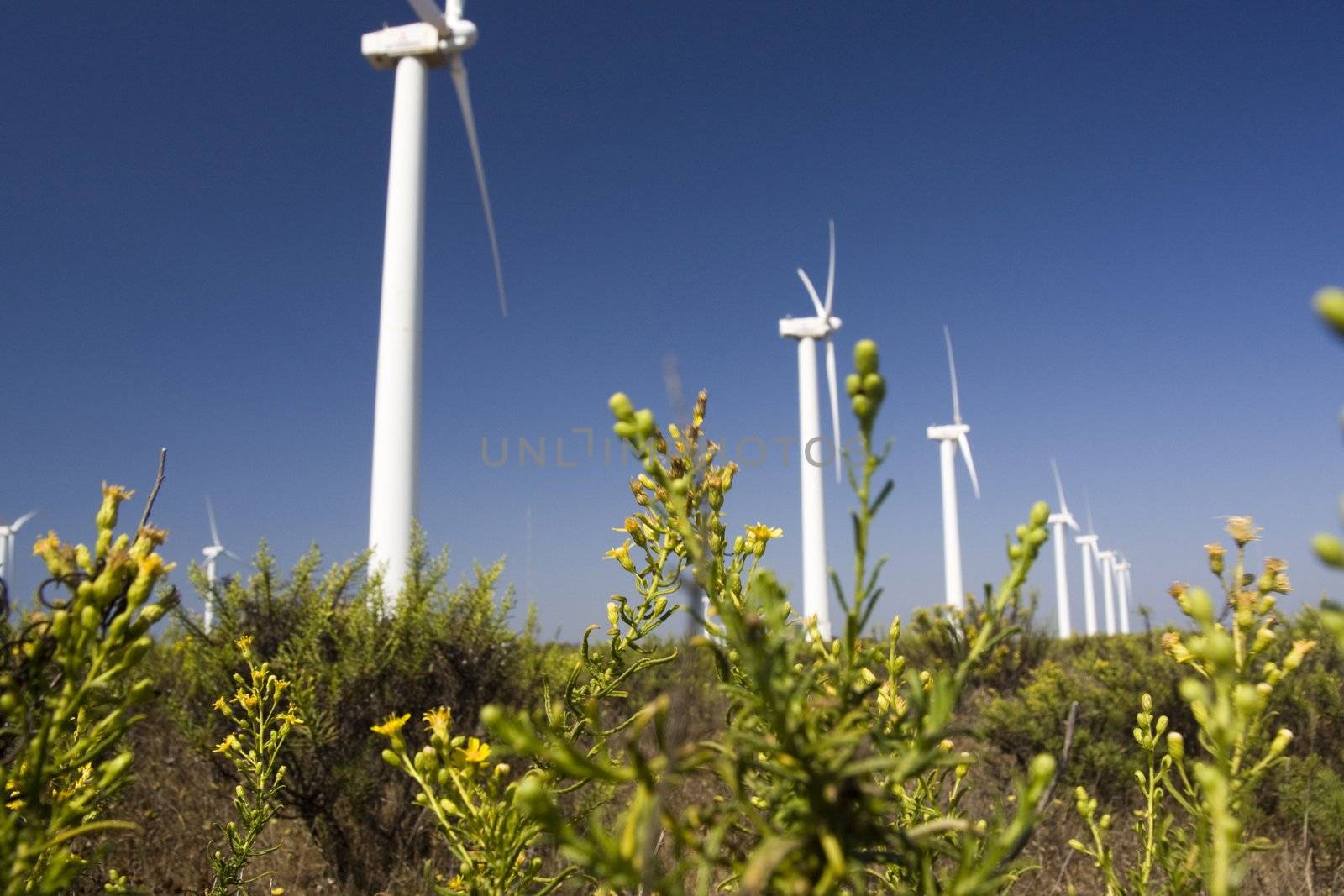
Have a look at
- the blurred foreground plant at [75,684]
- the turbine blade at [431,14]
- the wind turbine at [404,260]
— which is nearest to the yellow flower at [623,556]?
the blurred foreground plant at [75,684]

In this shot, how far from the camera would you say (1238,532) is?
1.49m

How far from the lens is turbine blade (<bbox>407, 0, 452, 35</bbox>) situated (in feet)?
37.1

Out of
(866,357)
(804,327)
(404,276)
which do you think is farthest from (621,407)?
(804,327)

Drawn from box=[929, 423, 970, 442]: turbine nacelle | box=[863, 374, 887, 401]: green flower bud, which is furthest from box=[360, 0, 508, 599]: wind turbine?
box=[929, 423, 970, 442]: turbine nacelle

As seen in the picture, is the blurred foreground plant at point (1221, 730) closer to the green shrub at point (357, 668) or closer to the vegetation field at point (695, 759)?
the vegetation field at point (695, 759)

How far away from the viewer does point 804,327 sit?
19.5m

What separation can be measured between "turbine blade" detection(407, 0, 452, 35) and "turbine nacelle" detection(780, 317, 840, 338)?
1006 cm

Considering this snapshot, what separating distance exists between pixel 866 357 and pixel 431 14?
1245 cm

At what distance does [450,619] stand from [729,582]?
15.6 feet

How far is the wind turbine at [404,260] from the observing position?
8.65 metres

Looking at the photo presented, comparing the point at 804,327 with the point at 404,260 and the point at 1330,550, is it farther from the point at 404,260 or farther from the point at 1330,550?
the point at 1330,550

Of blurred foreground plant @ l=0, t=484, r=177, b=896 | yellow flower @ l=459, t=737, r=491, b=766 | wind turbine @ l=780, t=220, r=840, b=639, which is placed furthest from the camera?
wind turbine @ l=780, t=220, r=840, b=639

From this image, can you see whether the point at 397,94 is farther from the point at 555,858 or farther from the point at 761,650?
the point at 761,650

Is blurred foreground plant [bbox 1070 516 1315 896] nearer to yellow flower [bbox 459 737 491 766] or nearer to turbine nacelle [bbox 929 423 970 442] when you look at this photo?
yellow flower [bbox 459 737 491 766]
